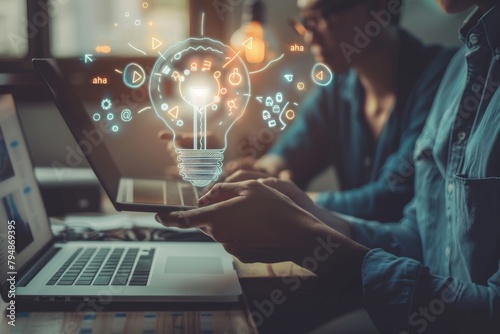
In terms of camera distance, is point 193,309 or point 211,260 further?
point 211,260

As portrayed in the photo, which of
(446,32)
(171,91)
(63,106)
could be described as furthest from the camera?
(446,32)

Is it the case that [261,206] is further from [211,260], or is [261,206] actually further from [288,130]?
[288,130]

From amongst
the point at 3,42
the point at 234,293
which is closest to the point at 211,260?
the point at 234,293

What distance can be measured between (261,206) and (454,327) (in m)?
0.32

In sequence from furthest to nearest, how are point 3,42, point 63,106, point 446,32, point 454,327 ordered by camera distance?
1. point 446,32
2. point 3,42
3. point 63,106
4. point 454,327

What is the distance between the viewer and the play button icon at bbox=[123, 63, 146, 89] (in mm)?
1240

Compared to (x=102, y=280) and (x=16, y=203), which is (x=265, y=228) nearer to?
(x=102, y=280)

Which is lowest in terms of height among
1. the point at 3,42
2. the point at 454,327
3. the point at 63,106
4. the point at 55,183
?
the point at 454,327

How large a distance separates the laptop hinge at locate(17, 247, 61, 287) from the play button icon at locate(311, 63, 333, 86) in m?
1.20

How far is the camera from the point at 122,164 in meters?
2.02

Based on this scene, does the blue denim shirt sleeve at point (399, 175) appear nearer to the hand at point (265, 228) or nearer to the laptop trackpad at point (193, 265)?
the laptop trackpad at point (193, 265)

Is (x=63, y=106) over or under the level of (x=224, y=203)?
over

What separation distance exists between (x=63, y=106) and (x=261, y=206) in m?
0.37

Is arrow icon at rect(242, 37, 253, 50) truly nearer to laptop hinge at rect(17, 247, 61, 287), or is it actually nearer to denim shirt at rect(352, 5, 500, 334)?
denim shirt at rect(352, 5, 500, 334)
